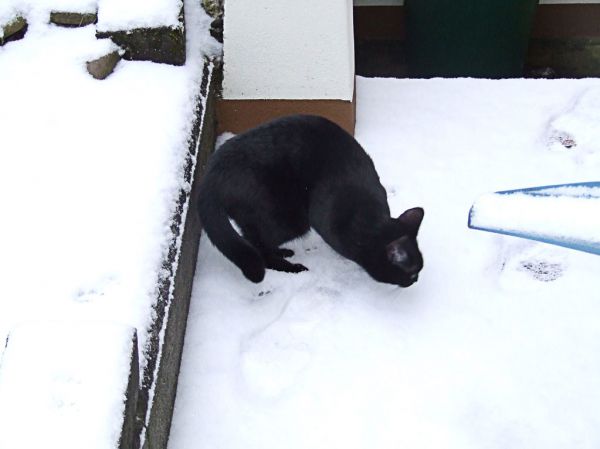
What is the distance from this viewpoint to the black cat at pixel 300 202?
263 cm

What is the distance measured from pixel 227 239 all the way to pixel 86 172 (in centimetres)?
48

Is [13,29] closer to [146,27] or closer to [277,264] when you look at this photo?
[146,27]

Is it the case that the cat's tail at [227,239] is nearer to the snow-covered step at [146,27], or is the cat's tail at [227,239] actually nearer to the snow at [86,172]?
the snow at [86,172]

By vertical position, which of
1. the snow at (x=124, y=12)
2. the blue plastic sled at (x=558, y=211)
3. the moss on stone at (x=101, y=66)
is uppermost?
the blue plastic sled at (x=558, y=211)

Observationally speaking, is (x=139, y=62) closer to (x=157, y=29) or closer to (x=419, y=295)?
(x=157, y=29)

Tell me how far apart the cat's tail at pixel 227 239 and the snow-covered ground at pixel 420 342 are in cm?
16

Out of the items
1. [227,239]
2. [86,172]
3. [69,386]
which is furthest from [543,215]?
[86,172]

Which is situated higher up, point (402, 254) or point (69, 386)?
point (69, 386)

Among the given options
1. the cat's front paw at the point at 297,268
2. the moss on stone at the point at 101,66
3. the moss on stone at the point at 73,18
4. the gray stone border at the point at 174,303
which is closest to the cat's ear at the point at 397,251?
the cat's front paw at the point at 297,268

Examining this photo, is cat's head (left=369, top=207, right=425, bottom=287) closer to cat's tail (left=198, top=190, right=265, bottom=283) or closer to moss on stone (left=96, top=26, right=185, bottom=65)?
cat's tail (left=198, top=190, right=265, bottom=283)

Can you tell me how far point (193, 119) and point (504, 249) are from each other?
1122 millimetres

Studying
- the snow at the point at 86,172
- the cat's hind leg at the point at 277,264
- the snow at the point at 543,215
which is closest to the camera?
the snow at the point at 543,215

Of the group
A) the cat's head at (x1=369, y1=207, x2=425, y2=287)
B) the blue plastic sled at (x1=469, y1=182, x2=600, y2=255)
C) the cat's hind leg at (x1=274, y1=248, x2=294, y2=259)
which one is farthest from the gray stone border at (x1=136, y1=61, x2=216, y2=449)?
the blue plastic sled at (x1=469, y1=182, x2=600, y2=255)

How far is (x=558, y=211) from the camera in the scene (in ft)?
5.57
